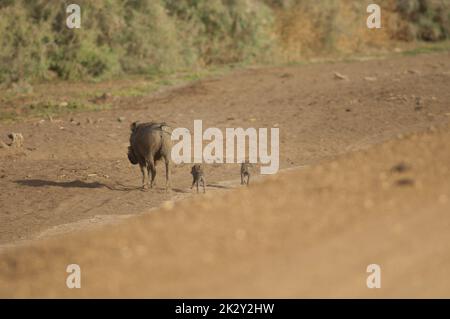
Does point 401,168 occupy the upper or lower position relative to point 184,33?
lower

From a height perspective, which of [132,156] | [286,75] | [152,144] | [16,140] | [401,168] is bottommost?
[401,168]

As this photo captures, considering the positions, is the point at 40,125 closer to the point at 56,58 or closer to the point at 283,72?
the point at 56,58

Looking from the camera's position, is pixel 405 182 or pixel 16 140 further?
pixel 16 140

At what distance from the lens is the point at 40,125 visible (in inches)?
655

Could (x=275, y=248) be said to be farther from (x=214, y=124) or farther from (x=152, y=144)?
(x=214, y=124)

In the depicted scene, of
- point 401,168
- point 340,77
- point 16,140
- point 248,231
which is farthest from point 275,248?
point 340,77

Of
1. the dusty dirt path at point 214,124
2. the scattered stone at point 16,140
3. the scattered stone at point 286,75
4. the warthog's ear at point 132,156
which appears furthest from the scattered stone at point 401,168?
the scattered stone at point 286,75

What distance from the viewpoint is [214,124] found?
652 inches

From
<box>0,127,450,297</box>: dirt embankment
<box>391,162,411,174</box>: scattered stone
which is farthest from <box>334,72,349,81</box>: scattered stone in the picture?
<box>0,127,450,297</box>: dirt embankment

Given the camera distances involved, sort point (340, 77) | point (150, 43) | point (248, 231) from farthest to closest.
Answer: point (150, 43)
point (340, 77)
point (248, 231)

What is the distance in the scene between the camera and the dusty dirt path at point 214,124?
12266mm

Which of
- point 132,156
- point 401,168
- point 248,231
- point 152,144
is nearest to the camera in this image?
point 248,231

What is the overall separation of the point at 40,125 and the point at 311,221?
10759mm

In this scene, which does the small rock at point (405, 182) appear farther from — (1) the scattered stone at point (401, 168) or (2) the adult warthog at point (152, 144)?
(2) the adult warthog at point (152, 144)
